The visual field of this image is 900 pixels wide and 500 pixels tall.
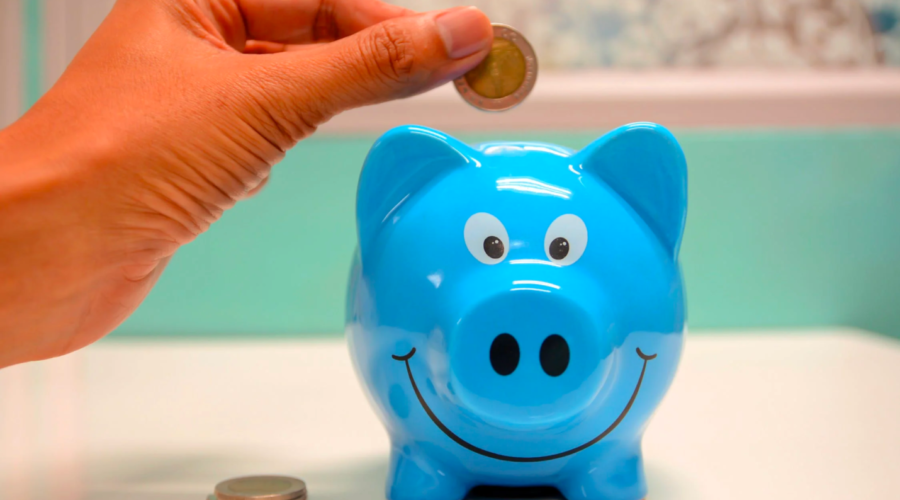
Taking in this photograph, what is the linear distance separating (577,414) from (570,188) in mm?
192

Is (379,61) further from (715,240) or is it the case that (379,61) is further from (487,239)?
(715,240)

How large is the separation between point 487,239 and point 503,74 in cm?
25

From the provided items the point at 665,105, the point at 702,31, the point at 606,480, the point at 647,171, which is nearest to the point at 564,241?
the point at 647,171

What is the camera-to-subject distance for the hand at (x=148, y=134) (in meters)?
0.71

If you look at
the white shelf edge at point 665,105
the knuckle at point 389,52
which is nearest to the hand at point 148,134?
the knuckle at point 389,52

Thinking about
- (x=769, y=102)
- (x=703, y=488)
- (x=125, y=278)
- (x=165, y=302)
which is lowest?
(x=703, y=488)

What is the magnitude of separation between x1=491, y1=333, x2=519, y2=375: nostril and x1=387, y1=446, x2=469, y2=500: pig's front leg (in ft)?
0.46

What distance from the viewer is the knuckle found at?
754mm

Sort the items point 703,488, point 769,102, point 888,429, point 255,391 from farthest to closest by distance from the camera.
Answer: point 769,102 → point 255,391 → point 888,429 → point 703,488

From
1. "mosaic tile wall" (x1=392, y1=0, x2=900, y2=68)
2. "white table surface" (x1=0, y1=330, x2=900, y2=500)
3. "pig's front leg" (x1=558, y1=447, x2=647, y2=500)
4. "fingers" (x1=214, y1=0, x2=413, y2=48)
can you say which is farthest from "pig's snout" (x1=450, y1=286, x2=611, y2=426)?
"mosaic tile wall" (x1=392, y1=0, x2=900, y2=68)

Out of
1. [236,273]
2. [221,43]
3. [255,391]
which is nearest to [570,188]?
[221,43]

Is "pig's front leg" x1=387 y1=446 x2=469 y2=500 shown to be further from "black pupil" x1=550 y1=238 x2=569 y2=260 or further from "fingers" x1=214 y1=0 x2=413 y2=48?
"fingers" x1=214 y1=0 x2=413 y2=48

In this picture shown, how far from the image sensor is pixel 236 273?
1.68 meters

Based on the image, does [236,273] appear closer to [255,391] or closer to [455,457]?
[255,391]
